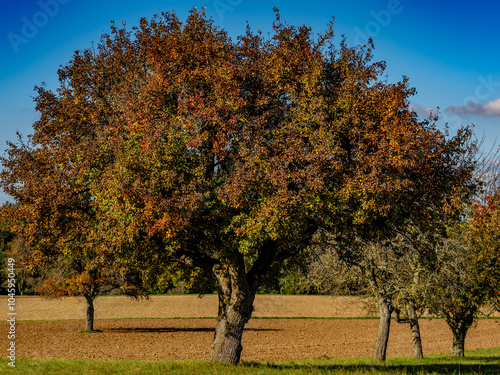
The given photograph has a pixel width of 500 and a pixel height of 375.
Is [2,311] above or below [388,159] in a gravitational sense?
below

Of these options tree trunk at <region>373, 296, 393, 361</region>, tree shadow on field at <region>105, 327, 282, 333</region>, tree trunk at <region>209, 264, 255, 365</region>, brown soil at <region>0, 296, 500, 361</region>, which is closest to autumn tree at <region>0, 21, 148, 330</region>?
tree trunk at <region>209, 264, 255, 365</region>

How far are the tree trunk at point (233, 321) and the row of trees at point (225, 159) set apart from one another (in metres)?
0.05

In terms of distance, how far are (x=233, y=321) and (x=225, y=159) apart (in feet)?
19.0

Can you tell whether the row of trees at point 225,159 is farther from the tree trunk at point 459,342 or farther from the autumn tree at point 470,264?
the tree trunk at point 459,342

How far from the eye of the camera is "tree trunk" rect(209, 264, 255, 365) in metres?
16.2

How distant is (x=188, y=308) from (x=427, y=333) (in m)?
37.1

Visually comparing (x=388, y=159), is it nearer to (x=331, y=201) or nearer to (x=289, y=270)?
(x=331, y=201)

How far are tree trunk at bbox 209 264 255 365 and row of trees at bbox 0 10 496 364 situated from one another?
5 centimetres

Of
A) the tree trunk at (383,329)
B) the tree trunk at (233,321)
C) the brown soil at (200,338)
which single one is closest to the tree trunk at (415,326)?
the tree trunk at (383,329)

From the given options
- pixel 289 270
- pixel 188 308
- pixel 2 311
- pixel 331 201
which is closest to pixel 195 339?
pixel 289 270

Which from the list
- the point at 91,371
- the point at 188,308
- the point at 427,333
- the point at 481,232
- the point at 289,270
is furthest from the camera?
the point at 188,308

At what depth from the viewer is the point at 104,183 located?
14.2 m

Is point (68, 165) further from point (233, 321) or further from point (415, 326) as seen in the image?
point (415, 326)

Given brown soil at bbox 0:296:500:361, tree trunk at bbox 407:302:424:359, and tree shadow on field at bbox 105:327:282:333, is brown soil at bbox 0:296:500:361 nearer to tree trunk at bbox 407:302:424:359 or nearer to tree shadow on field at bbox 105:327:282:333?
tree shadow on field at bbox 105:327:282:333
